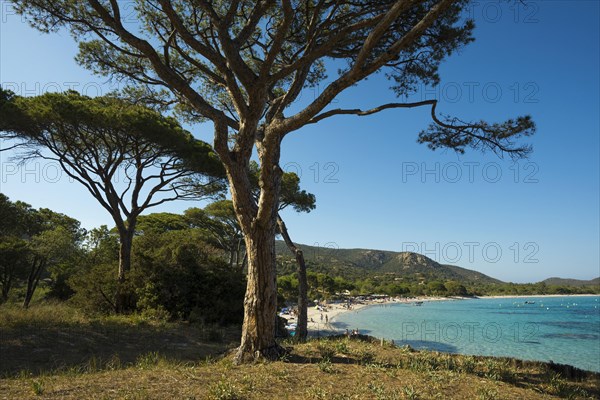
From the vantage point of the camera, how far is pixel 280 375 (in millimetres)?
4105

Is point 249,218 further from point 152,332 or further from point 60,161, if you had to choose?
point 60,161

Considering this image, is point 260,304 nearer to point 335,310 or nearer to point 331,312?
point 331,312

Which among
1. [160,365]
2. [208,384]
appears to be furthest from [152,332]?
[208,384]

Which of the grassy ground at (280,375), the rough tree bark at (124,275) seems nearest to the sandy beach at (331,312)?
the rough tree bark at (124,275)

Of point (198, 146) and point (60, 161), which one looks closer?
point (60, 161)

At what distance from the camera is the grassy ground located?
3.49 metres

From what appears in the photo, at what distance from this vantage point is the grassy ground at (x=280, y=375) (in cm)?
349

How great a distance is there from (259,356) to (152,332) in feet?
19.7

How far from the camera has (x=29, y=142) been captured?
1236cm

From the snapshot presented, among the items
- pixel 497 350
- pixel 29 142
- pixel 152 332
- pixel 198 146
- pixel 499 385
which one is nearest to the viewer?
pixel 499 385

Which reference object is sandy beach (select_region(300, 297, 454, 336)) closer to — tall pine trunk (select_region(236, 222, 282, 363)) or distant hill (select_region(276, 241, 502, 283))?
tall pine trunk (select_region(236, 222, 282, 363))

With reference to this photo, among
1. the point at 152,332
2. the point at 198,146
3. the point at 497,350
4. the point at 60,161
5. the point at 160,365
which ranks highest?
the point at 198,146

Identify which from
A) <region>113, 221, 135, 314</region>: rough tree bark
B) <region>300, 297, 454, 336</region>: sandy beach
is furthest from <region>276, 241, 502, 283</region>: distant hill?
<region>113, 221, 135, 314</region>: rough tree bark

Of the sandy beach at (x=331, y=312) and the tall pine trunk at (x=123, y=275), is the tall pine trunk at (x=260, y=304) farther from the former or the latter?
the sandy beach at (x=331, y=312)
